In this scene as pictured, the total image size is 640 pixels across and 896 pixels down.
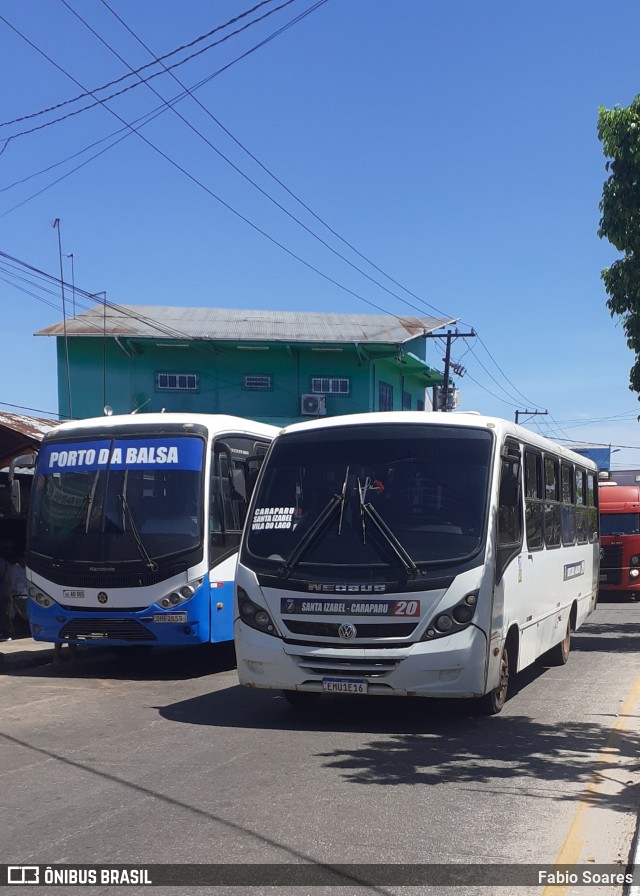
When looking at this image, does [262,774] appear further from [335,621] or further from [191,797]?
[335,621]

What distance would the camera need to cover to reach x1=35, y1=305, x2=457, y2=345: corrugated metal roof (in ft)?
126

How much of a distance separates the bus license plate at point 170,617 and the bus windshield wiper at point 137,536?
52cm

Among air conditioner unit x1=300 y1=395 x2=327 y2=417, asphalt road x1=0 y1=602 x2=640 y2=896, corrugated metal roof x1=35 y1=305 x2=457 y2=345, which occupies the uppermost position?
corrugated metal roof x1=35 y1=305 x2=457 y2=345

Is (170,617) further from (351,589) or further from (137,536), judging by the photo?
(351,589)

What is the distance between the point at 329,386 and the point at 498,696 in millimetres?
30295

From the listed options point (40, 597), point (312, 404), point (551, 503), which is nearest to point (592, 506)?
point (551, 503)

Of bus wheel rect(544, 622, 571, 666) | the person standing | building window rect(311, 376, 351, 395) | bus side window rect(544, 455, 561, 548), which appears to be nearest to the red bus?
bus wheel rect(544, 622, 571, 666)

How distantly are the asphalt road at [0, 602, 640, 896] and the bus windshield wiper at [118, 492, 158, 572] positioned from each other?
142 centimetres

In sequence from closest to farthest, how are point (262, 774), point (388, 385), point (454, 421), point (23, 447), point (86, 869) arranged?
point (86, 869) < point (262, 774) < point (454, 421) < point (23, 447) < point (388, 385)

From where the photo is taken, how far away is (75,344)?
3925 centimetres

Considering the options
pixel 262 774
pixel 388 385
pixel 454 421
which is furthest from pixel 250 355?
pixel 262 774

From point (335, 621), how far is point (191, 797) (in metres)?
2.55

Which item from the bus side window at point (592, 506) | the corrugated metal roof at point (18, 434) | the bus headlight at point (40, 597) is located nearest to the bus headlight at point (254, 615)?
the bus headlight at point (40, 597)

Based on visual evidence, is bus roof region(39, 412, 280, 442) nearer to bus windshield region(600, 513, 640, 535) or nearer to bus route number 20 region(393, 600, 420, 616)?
bus route number 20 region(393, 600, 420, 616)
